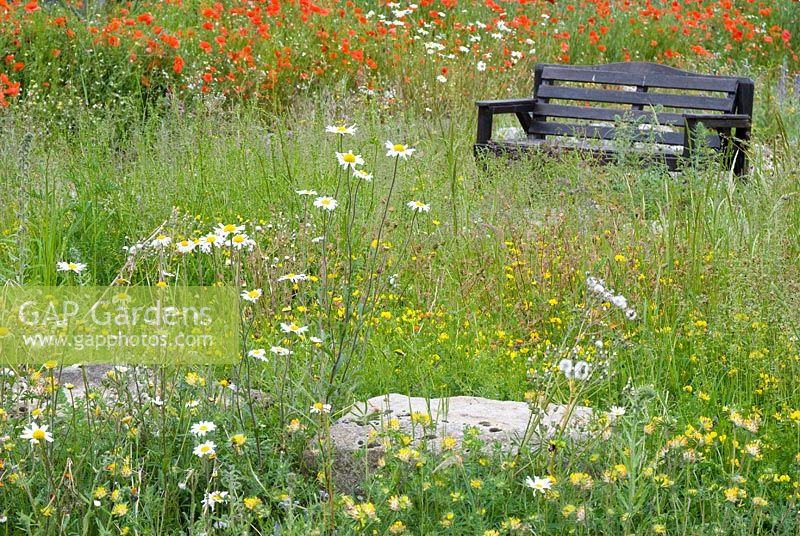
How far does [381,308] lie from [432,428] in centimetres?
158

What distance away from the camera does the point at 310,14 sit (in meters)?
9.51

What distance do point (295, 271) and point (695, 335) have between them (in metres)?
1.59

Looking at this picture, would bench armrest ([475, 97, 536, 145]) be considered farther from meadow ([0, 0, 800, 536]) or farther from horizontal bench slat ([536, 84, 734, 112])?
horizontal bench slat ([536, 84, 734, 112])

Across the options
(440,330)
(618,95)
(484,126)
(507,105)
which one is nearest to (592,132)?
(618,95)

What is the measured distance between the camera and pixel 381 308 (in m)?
4.03

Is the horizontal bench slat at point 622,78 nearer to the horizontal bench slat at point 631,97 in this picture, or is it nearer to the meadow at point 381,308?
the horizontal bench slat at point 631,97

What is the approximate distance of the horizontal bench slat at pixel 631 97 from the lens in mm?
7281

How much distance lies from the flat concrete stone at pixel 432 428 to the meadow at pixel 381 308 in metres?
0.05

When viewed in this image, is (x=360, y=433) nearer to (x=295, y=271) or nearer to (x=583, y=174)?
(x=295, y=271)

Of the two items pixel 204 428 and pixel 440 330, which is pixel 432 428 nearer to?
pixel 204 428

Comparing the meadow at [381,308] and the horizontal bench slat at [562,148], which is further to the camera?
the horizontal bench slat at [562,148]

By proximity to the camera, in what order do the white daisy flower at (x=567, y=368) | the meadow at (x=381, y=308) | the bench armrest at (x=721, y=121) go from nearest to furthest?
the white daisy flower at (x=567, y=368)
the meadow at (x=381, y=308)
the bench armrest at (x=721, y=121)

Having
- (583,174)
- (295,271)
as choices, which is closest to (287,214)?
(295,271)

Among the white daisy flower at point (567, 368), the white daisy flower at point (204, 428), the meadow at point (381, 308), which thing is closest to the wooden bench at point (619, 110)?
the meadow at point (381, 308)
